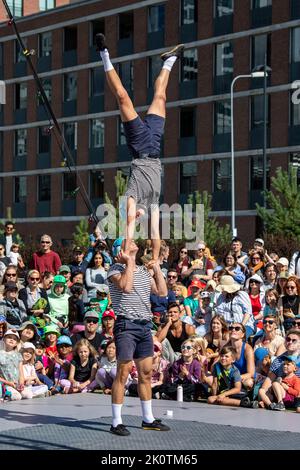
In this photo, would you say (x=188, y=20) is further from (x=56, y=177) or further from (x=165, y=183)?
(x=56, y=177)

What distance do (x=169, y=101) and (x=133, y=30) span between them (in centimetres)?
486

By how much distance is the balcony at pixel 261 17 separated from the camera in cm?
4116

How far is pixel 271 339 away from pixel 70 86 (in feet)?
129

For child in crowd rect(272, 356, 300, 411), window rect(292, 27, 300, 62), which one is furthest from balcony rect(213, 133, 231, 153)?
child in crowd rect(272, 356, 300, 411)

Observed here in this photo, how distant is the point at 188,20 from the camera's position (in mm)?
44844

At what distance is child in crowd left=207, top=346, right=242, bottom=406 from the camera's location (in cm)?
1208

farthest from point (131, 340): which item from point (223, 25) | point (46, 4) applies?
point (46, 4)

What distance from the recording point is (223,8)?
43250 mm

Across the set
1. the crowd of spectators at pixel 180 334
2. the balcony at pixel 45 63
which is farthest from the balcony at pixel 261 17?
the crowd of spectators at pixel 180 334

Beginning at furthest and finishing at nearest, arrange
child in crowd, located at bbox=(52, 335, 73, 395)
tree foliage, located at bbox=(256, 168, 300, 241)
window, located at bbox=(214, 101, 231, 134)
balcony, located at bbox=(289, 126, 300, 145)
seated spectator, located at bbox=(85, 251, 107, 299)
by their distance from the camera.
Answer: window, located at bbox=(214, 101, 231, 134) → balcony, located at bbox=(289, 126, 300, 145) → tree foliage, located at bbox=(256, 168, 300, 241) → seated spectator, located at bbox=(85, 251, 107, 299) → child in crowd, located at bbox=(52, 335, 73, 395)

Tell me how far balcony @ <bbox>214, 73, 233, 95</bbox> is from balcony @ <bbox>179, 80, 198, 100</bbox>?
1262mm

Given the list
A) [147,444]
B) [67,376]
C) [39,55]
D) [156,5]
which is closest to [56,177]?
[39,55]

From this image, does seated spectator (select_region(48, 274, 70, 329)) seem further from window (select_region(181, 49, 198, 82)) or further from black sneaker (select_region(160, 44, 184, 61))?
window (select_region(181, 49, 198, 82))

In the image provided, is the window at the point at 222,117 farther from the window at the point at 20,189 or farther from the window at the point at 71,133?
the window at the point at 20,189
